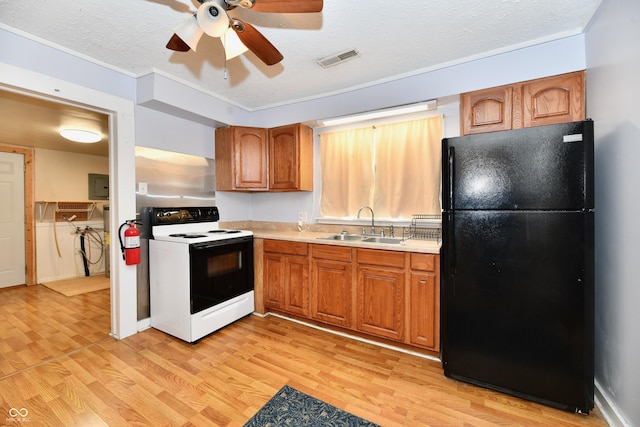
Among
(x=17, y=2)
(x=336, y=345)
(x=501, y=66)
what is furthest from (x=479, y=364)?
(x=17, y=2)

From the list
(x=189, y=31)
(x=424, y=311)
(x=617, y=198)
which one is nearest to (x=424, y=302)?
(x=424, y=311)

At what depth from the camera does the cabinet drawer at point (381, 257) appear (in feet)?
7.25

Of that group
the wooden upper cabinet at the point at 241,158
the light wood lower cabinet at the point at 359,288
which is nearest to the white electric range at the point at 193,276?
the light wood lower cabinet at the point at 359,288

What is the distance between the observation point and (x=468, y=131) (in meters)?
2.21

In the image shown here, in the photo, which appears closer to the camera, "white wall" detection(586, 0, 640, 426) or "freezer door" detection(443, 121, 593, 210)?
"white wall" detection(586, 0, 640, 426)

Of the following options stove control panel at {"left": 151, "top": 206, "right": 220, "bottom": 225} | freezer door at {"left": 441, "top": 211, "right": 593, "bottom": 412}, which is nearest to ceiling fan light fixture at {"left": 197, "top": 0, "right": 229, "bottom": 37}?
freezer door at {"left": 441, "top": 211, "right": 593, "bottom": 412}

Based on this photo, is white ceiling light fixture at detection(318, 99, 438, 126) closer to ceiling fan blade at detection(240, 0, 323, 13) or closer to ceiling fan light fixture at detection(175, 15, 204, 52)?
ceiling fan blade at detection(240, 0, 323, 13)

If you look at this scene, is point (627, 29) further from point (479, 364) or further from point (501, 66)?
point (479, 364)

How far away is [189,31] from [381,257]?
79.4 inches

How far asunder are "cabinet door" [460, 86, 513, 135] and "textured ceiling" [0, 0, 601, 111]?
0.33 m

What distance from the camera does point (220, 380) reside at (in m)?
1.90

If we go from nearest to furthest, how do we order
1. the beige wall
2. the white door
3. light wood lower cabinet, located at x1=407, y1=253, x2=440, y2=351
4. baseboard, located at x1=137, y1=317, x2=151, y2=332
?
1. light wood lower cabinet, located at x1=407, y1=253, x2=440, y2=351
2. baseboard, located at x1=137, y1=317, x2=151, y2=332
3. the white door
4. the beige wall

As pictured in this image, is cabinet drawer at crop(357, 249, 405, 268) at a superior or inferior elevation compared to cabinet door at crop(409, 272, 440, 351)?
superior

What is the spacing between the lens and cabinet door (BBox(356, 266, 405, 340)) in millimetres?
2229
